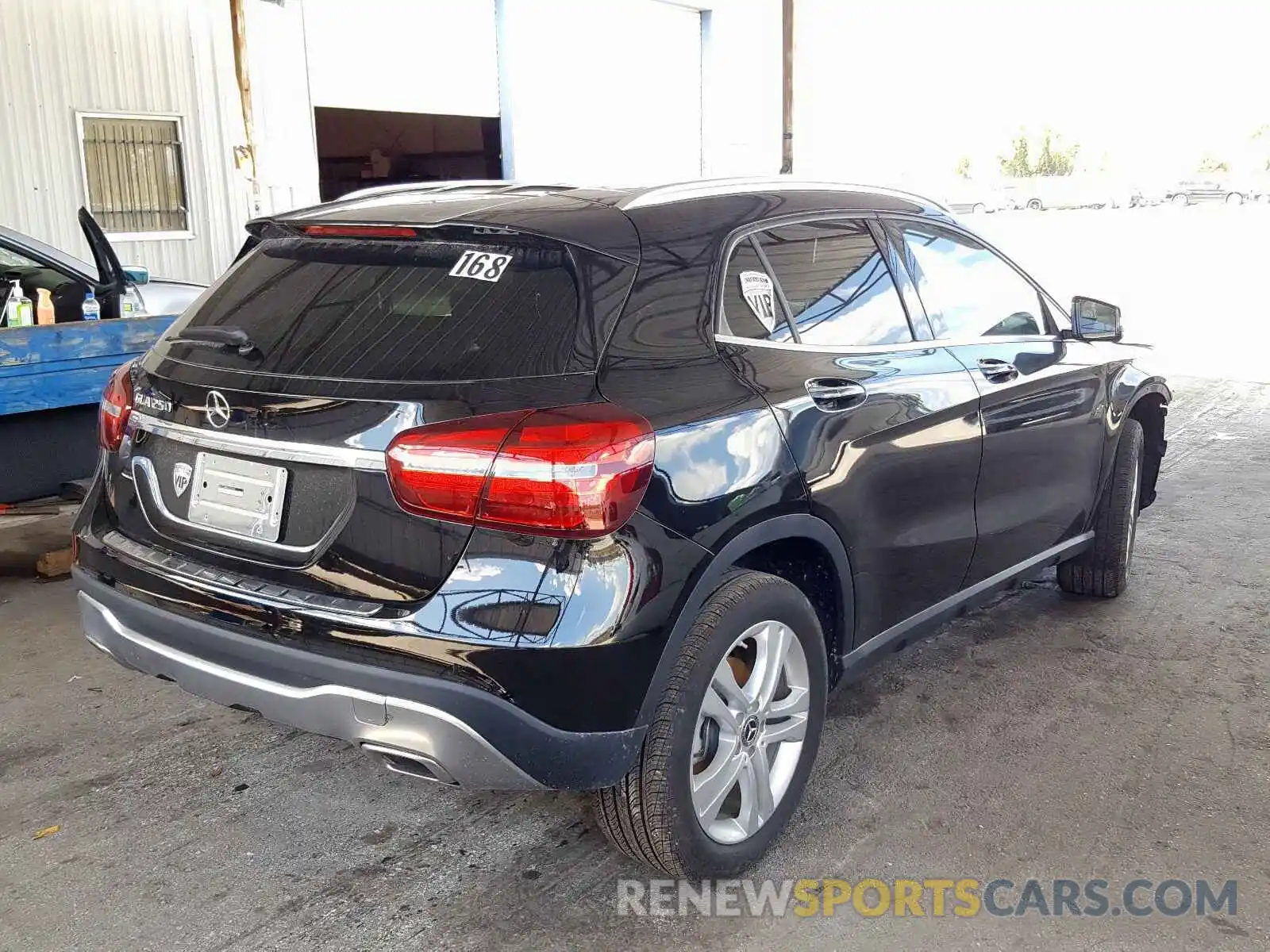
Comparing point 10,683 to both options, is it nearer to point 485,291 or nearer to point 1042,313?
point 485,291

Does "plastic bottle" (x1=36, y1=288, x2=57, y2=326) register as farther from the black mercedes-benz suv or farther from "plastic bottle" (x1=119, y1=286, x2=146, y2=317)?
the black mercedes-benz suv

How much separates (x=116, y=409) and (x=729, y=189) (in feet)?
5.73

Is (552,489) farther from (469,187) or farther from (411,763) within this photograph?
(469,187)

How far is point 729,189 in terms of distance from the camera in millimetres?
3205

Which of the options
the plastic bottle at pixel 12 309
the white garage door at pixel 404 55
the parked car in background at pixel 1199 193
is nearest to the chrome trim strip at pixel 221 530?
the plastic bottle at pixel 12 309

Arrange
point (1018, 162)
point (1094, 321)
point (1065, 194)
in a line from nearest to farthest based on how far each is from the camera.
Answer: point (1094, 321), point (1065, 194), point (1018, 162)

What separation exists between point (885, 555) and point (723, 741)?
0.82 m

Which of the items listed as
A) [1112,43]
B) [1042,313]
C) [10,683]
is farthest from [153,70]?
[1112,43]

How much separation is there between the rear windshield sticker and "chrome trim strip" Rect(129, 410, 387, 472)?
1.09 meters

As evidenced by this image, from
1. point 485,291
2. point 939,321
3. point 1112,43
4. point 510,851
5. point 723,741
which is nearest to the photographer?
point 485,291

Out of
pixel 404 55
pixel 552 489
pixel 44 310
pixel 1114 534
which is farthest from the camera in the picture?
pixel 404 55

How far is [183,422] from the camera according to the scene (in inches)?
109

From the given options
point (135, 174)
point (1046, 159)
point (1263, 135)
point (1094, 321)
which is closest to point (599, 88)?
point (135, 174)

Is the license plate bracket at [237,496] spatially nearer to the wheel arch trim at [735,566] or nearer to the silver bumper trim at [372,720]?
the silver bumper trim at [372,720]
